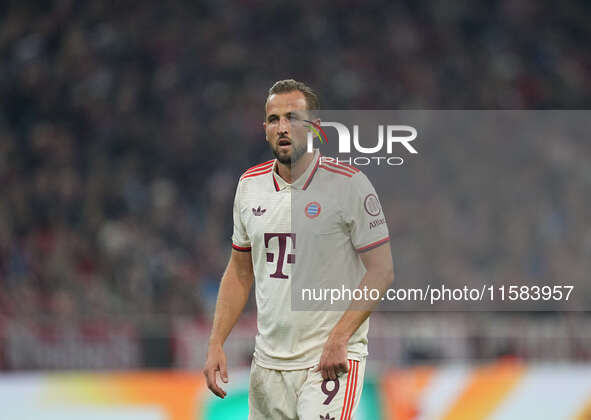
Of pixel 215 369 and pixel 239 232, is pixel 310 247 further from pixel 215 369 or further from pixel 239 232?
pixel 215 369

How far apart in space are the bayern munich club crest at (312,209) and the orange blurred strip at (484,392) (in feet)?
10.9

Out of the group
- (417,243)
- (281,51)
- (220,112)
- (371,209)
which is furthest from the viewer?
(281,51)

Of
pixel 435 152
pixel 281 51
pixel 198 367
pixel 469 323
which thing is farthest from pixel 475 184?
pixel 281 51

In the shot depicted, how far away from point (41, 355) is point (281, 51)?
6289 mm

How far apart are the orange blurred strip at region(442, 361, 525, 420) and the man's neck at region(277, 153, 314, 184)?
3291 mm

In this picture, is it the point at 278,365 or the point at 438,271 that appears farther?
the point at 438,271

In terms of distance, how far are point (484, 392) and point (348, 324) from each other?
11.3 ft

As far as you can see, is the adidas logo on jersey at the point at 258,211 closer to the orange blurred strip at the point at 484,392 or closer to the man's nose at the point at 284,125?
the man's nose at the point at 284,125

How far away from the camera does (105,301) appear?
856 centimetres

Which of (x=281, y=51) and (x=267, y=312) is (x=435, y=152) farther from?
(x=281, y=51)

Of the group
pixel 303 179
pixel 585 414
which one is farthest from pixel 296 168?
pixel 585 414

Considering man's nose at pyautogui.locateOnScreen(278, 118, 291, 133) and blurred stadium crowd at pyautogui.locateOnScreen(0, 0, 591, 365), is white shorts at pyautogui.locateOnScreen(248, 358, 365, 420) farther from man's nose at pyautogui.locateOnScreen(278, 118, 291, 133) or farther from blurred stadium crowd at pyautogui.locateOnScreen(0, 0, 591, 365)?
blurred stadium crowd at pyautogui.locateOnScreen(0, 0, 591, 365)

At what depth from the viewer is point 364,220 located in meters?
3.62

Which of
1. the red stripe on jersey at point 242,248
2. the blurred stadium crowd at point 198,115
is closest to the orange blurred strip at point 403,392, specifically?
the blurred stadium crowd at point 198,115
